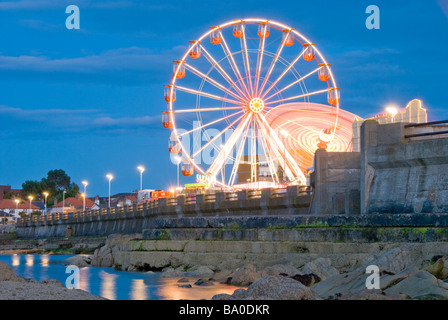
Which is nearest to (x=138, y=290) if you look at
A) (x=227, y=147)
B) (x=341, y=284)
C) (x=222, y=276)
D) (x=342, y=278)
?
(x=222, y=276)

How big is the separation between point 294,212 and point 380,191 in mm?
11121

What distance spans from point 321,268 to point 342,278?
2664 mm

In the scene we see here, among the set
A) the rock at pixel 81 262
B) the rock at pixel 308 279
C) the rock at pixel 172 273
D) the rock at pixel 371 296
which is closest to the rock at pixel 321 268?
the rock at pixel 308 279

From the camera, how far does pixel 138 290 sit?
61.3 ft

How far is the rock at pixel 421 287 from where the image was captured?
1081 centimetres

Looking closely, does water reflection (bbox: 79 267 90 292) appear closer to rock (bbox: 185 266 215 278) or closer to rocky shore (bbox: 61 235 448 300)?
rocky shore (bbox: 61 235 448 300)

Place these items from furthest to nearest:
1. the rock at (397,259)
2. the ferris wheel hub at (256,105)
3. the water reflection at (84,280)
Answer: the ferris wheel hub at (256,105), the water reflection at (84,280), the rock at (397,259)

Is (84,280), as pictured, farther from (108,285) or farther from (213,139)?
(213,139)

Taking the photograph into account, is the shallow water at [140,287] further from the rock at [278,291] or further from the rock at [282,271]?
the rock at [278,291]

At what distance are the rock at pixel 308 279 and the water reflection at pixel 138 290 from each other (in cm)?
379

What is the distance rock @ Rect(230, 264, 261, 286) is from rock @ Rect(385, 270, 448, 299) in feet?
18.4

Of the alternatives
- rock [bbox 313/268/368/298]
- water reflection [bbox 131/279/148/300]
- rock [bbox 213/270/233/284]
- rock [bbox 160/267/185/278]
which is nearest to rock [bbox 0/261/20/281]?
water reflection [bbox 131/279/148/300]

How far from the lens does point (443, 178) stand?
18141 mm
